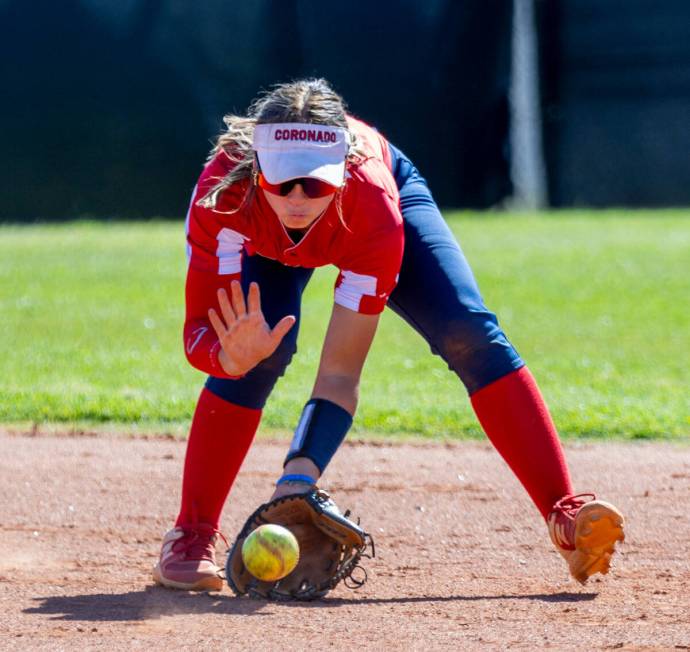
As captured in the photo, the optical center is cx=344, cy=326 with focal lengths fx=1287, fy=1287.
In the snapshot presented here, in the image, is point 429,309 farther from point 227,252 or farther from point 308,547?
point 308,547

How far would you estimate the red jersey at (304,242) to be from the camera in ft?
10.7

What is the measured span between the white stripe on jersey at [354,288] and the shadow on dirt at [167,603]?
776 millimetres

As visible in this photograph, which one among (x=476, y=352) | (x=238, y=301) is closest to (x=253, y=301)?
(x=238, y=301)

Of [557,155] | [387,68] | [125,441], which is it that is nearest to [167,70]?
[387,68]

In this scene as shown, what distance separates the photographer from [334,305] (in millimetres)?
3383

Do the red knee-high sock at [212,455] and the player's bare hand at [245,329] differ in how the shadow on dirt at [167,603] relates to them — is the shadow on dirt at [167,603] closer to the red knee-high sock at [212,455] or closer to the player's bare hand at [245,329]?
the red knee-high sock at [212,455]

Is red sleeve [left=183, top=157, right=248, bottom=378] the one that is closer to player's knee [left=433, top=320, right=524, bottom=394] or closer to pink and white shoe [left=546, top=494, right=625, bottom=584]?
player's knee [left=433, top=320, right=524, bottom=394]

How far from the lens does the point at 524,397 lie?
343 centimetres

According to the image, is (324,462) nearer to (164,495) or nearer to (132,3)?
(164,495)

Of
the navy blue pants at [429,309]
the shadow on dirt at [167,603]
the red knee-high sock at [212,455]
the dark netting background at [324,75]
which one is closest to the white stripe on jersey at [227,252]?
the navy blue pants at [429,309]

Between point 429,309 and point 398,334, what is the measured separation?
5075 millimetres

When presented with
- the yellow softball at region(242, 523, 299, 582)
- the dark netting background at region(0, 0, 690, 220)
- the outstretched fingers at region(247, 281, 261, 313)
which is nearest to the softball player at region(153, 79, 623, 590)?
the outstretched fingers at region(247, 281, 261, 313)

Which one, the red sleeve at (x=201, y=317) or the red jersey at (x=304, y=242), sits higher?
the red jersey at (x=304, y=242)

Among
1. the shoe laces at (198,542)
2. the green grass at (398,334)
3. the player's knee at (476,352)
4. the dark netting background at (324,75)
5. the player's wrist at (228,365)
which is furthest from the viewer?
the dark netting background at (324,75)
